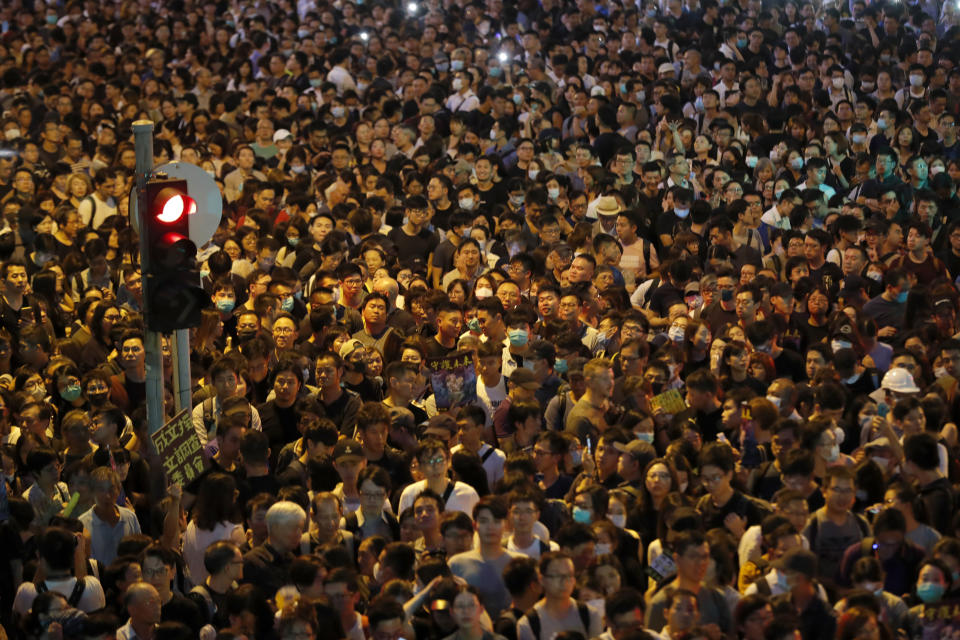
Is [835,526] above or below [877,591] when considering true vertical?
below

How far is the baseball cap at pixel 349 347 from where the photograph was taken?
501 inches

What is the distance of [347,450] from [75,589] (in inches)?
81.3

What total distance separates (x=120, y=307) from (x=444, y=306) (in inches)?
114

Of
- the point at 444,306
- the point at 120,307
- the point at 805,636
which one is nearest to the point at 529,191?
the point at 444,306

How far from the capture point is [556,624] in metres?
8.68

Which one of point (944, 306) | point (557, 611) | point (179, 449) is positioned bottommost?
point (944, 306)

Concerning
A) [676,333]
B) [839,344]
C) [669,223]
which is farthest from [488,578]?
[669,223]

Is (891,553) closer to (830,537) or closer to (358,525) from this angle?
(830,537)

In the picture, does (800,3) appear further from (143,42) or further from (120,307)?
(120,307)

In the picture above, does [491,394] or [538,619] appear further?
[491,394]

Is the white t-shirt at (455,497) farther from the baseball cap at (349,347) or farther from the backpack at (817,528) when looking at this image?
the baseball cap at (349,347)

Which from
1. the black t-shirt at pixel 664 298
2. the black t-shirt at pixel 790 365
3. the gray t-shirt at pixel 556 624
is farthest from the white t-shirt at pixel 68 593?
the black t-shirt at pixel 664 298

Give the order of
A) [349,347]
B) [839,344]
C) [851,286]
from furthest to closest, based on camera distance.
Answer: [851,286] → [349,347] → [839,344]

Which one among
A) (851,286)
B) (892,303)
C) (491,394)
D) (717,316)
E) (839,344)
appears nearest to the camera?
(491,394)
